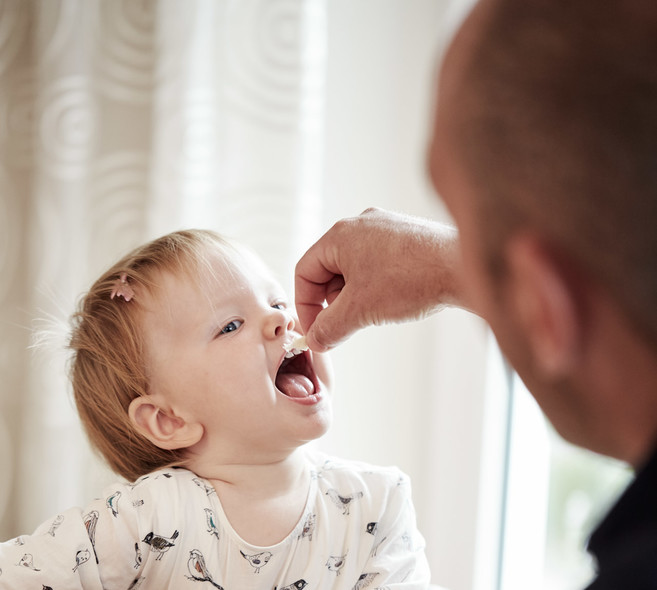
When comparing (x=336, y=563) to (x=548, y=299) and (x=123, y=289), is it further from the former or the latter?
(x=548, y=299)

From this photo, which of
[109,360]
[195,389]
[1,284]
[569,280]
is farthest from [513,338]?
[1,284]

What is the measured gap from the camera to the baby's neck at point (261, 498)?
3.74 ft

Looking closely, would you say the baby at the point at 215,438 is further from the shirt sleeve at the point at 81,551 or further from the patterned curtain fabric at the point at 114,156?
the patterned curtain fabric at the point at 114,156

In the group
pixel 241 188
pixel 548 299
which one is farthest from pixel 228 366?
pixel 548 299

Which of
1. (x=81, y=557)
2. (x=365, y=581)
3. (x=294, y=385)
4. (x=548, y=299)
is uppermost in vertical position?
(x=548, y=299)

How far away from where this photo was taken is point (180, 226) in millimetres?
1524

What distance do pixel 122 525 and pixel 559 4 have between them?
0.85m

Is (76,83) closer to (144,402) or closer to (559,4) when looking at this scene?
(144,402)

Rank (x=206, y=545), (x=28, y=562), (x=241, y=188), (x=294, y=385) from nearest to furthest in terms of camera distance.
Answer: (x=28, y=562), (x=206, y=545), (x=294, y=385), (x=241, y=188)

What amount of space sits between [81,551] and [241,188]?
0.79m

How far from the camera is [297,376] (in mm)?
1236

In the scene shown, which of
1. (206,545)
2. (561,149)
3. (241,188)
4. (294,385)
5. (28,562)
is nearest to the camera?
(561,149)

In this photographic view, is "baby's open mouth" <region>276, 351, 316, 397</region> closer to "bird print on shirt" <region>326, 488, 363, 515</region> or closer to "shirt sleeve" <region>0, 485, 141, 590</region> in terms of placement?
"bird print on shirt" <region>326, 488, 363, 515</region>

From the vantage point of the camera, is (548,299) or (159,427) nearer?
(548,299)
